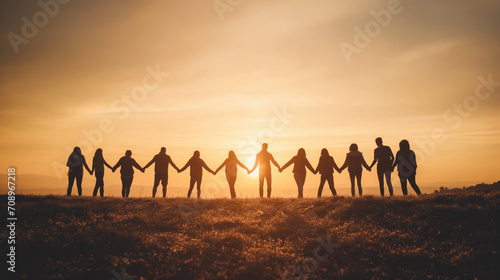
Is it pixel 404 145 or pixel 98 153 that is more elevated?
pixel 98 153

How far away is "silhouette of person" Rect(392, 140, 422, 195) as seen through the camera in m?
17.5

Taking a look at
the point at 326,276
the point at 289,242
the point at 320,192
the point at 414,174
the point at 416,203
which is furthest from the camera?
the point at 320,192

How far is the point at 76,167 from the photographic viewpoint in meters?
20.0

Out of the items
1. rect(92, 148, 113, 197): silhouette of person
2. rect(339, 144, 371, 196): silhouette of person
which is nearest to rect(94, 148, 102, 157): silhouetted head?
rect(92, 148, 113, 197): silhouette of person

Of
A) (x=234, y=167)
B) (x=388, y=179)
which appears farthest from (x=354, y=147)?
(x=234, y=167)

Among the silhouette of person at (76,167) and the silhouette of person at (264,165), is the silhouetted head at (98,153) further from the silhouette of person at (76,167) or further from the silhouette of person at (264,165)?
the silhouette of person at (264,165)

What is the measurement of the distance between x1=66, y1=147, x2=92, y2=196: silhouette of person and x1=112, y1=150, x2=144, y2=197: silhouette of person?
1971 millimetres

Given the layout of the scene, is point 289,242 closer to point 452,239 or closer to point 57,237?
point 452,239

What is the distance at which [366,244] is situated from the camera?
471 inches

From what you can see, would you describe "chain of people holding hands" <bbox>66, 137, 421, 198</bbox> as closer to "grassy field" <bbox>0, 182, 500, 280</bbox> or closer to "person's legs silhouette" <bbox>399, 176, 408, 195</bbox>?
"person's legs silhouette" <bbox>399, 176, 408, 195</bbox>

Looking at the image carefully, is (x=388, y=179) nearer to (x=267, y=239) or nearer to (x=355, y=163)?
A: (x=355, y=163)

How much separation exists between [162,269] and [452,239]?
35.1 feet

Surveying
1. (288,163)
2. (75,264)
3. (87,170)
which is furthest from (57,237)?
(288,163)

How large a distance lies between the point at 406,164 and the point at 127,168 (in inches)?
687
